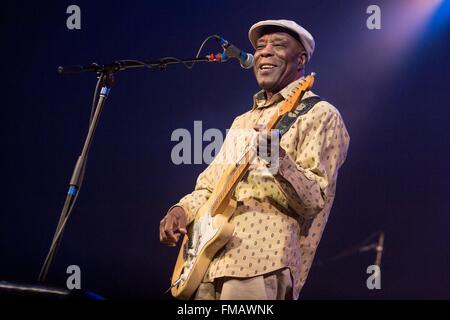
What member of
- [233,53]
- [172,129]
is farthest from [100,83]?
[172,129]

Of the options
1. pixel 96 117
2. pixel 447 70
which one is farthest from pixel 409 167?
pixel 96 117

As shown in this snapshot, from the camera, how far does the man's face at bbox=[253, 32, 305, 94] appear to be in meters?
3.18

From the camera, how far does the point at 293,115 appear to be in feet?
9.73

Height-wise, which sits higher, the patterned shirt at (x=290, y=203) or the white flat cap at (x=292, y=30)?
the white flat cap at (x=292, y=30)

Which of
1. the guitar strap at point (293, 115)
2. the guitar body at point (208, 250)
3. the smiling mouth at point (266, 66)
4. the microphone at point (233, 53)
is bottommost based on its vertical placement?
the guitar body at point (208, 250)

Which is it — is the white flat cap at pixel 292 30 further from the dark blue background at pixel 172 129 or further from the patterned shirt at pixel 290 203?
the dark blue background at pixel 172 129

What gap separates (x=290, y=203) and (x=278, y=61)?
0.77m

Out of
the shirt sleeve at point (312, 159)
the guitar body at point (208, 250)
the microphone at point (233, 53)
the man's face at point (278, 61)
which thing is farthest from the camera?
the man's face at point (278, 61)

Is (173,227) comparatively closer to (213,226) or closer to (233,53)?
(213,226)

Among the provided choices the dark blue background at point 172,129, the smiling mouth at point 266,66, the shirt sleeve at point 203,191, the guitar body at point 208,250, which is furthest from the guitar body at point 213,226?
the dark blue background at point 172,129

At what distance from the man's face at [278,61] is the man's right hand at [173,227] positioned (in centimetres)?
73

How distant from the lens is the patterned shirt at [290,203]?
2705 millimetres

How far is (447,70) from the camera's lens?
429cm

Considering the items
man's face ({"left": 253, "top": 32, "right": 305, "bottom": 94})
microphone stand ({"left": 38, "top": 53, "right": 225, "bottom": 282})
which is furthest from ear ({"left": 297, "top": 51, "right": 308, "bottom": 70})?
microphone stand ({"left": 38, "top": 53, "right": 225, "bottom": 282})
